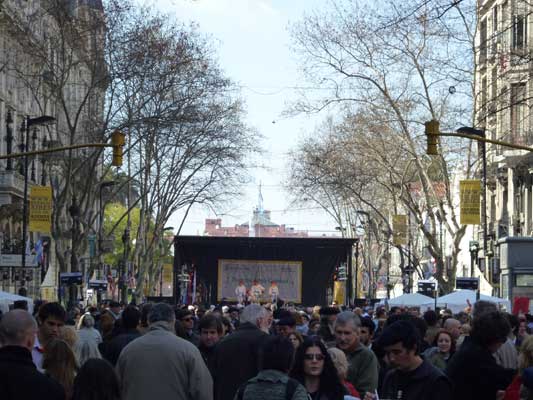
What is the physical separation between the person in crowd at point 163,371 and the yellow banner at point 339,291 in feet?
131

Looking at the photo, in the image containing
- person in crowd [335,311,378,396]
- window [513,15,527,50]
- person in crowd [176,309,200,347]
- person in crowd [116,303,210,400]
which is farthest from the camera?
window [513,15,527,50]

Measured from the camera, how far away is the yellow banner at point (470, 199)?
46.2m

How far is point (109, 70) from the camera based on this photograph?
149 feet

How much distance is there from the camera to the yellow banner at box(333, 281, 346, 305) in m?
51.4

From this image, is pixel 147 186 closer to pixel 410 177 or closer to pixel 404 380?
pixel 410 177

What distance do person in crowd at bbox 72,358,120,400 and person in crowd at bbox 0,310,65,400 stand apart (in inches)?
4.7

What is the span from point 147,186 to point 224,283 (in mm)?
11757

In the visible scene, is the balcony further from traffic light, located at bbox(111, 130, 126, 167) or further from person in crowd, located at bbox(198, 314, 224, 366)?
person in crowd, located at bbox(198, 314, 224, 366)

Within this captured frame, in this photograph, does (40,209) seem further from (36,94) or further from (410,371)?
(410,371)

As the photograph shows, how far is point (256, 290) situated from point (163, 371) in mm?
40527

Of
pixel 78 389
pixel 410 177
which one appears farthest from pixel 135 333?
pixel 410 177

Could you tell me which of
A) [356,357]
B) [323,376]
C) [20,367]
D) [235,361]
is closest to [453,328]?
[235,361]

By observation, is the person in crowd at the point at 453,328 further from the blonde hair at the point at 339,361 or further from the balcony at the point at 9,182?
the balcony at the point at 9,182

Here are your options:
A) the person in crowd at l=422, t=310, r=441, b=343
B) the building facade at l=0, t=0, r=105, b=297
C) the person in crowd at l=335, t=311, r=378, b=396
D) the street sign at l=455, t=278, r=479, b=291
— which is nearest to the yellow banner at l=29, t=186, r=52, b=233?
the building facade at l=0, t=0, r=105, b=297
